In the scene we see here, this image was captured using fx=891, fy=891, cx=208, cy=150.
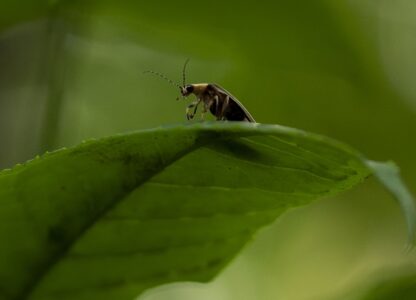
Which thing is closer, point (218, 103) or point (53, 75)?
point (218, 103)

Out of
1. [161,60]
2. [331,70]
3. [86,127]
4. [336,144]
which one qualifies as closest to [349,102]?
[331,70]

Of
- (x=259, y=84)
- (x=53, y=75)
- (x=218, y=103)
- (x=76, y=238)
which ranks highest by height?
(x=259, y=84)

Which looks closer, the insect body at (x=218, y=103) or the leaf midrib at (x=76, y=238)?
the leaf midrib at (x=76, y=238)

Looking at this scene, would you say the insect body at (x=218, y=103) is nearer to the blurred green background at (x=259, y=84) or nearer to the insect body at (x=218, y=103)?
the insect body at (x=218, y=103)

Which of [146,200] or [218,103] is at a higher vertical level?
[218,103]

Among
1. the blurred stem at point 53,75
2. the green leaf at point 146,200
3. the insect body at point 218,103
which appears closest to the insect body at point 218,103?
the insect body at point 218,103

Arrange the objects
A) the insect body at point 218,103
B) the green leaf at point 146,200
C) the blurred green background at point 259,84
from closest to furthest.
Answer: the green leaf at point 146,200, the insect body at point 218,103, the blurred green background at point 259,84

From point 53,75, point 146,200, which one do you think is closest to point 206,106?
point 53,75

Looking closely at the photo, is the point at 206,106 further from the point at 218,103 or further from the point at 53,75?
the point at 53,75
